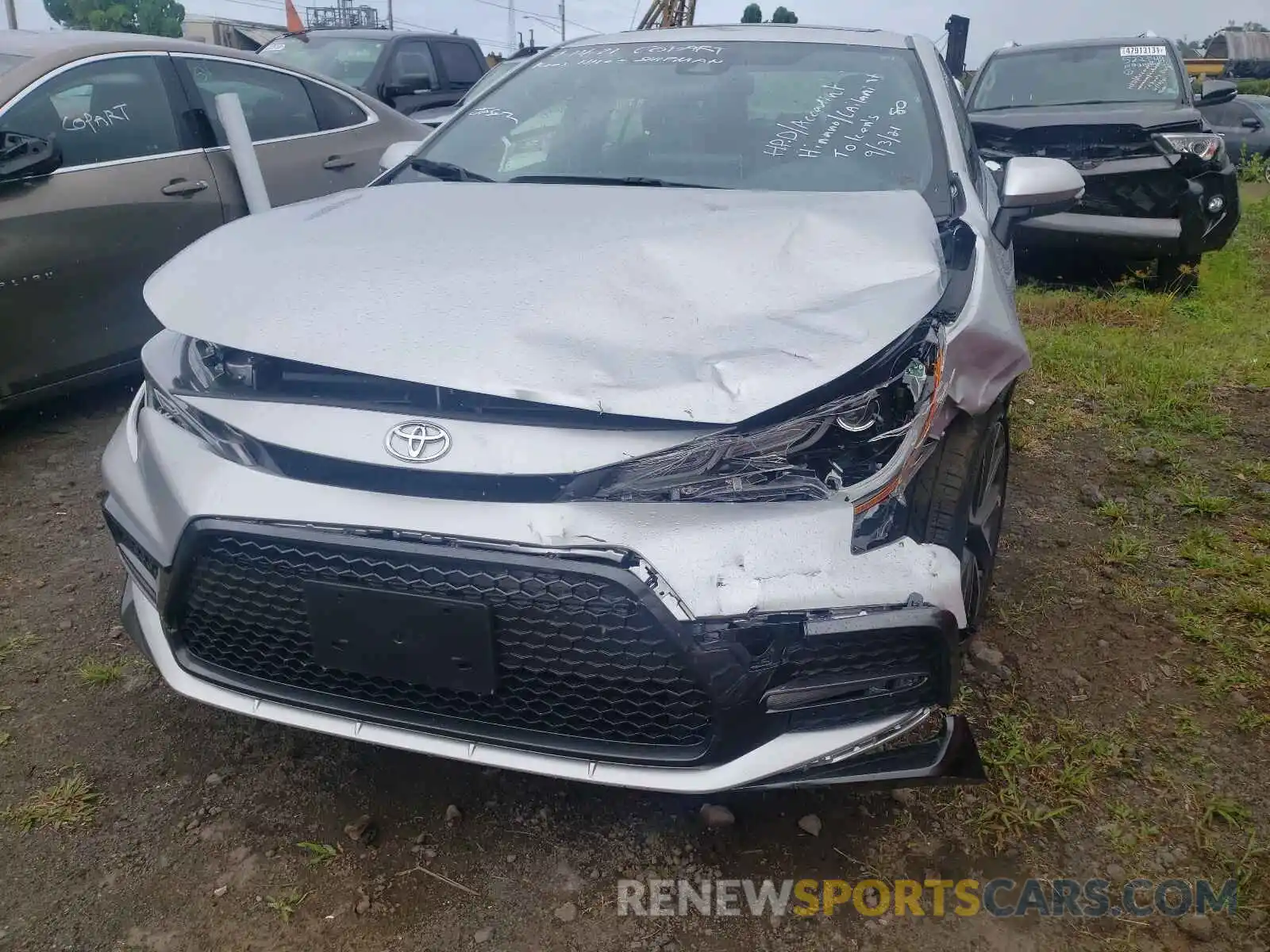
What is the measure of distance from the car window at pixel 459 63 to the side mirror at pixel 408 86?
0.56 meters

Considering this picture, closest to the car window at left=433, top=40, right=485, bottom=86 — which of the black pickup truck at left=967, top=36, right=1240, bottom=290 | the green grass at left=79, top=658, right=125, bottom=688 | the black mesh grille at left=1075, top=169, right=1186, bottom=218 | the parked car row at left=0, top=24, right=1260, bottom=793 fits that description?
the black pickup truck at left=967, top=36, right=1240, bottom=290

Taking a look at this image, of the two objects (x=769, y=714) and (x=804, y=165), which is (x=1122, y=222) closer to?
(x=804, y=165)

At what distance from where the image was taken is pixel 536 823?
1950mm

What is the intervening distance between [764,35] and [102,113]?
2.48 metres

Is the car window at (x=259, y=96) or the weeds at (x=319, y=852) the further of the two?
the car window at (x=259, y=96)

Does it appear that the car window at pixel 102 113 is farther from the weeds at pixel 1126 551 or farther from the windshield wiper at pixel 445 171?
the weeds at pixel 1126 551

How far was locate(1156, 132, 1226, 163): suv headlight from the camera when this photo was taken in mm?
5281

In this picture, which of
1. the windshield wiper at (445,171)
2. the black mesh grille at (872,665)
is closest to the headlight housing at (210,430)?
the black mesh grille at (872,665)

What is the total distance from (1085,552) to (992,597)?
0.46m

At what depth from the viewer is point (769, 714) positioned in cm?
158

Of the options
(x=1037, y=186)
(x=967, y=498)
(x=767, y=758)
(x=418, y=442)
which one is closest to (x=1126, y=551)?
(x=1037, y=186)

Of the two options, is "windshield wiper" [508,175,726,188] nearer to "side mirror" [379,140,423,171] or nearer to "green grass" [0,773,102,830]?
"side mirror" [379,140,423,171]

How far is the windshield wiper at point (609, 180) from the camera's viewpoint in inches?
99.3

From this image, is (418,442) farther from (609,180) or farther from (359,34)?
(359,34)
